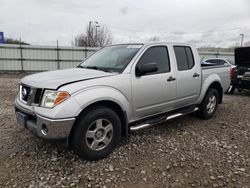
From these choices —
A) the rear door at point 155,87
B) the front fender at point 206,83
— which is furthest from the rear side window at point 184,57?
the front fender at point 206,83

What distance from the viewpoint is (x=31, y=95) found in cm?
336

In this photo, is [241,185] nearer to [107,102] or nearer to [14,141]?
[107,102]

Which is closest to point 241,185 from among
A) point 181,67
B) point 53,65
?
point 181,67

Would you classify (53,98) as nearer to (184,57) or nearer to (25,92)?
(25,92)

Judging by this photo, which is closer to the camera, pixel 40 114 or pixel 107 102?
pixel 40 114

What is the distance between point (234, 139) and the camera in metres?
4.56

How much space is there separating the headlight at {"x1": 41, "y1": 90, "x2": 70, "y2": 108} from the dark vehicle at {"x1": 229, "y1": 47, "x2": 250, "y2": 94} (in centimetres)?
795

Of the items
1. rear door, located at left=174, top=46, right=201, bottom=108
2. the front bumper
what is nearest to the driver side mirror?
rear door, located at left=174, top=46, right=201, bottom=108

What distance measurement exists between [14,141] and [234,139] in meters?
4.15

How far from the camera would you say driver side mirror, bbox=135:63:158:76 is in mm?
3838

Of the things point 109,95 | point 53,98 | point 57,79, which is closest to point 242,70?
point 109,95

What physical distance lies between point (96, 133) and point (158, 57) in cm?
193

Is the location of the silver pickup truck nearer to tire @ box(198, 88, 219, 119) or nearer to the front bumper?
the front bumper

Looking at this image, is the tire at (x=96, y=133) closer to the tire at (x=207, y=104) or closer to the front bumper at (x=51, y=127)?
the front bumper at (x=51, y=127)
